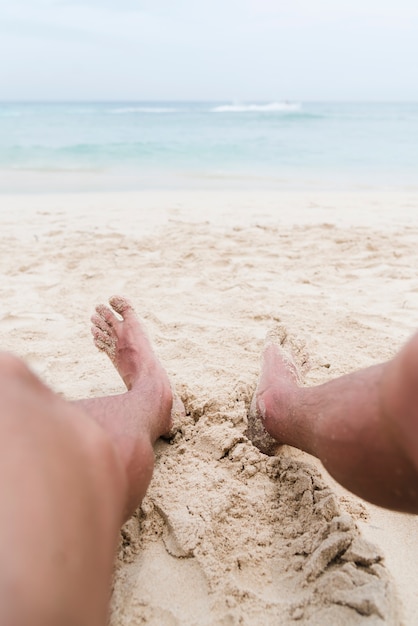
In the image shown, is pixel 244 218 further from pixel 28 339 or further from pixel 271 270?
pixel 28 339

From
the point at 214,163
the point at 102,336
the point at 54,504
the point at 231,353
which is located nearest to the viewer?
the point at 54,504

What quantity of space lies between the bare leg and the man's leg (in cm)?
41

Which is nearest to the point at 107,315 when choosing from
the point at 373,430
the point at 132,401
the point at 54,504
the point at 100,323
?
the point at 100,323

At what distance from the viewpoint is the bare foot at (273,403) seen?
4.83ft

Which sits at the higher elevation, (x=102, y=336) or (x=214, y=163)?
(x=102, y=336)

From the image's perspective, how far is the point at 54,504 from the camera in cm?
70

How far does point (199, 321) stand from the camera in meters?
2.43

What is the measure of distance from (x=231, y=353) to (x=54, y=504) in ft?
4.80

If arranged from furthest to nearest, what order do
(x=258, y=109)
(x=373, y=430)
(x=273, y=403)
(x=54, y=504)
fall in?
1. (x=258, y=109)
2. (x=273, y=403)
3. (x=373, y=430)
4. (x=54, y=504)

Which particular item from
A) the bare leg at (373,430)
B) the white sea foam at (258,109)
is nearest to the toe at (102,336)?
the bare leg at (373,430)

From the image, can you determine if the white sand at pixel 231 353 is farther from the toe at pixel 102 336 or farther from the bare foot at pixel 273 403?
the toe at pixel 102 336

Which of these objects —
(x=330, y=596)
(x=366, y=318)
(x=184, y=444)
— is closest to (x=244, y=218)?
(x=366, y=318)

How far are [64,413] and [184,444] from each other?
0.76 m

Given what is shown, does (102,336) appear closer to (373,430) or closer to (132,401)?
(132,401)
